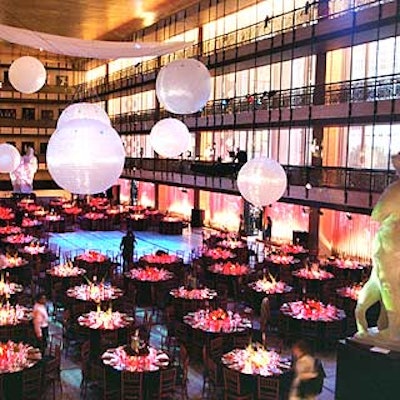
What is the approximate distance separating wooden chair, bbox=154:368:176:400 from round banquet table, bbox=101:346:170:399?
2.2 inches

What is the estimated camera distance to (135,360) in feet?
28.5

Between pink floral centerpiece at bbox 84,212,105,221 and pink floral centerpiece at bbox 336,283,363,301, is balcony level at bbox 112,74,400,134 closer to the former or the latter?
pink floral centerpiece at bbox 336,283,363,301

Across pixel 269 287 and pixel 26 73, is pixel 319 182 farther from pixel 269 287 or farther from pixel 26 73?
pixel 26 73

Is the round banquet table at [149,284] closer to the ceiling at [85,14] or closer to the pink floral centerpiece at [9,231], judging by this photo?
the pink floral centerpiece at [9,231]

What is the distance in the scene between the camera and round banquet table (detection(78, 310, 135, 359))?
33.8 ft

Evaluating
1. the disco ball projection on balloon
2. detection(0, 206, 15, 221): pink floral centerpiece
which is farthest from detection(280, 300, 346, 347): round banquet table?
detection(0, 206, 15, 221): pink floral centerpiece

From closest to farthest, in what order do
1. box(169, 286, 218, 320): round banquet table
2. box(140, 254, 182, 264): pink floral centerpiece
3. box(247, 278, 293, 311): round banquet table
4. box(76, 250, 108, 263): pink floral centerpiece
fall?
box(169, 286, 218, 320): round banquet table
box(247, 278, 293, 311): round banquet table
box(140, 254, 182, 264): pink floral centerpiece
box(76, 250, 108, 263): pink floral centerpiece

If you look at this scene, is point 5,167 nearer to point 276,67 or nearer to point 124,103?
point 276,67

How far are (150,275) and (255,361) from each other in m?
6.17

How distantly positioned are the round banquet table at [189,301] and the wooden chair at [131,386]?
12.6 ft

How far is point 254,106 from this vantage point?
2359 cm

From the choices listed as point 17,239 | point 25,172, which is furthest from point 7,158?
point 25,172

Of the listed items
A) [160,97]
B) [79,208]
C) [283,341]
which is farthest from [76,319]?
[79,208]

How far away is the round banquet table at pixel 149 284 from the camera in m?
14.3
